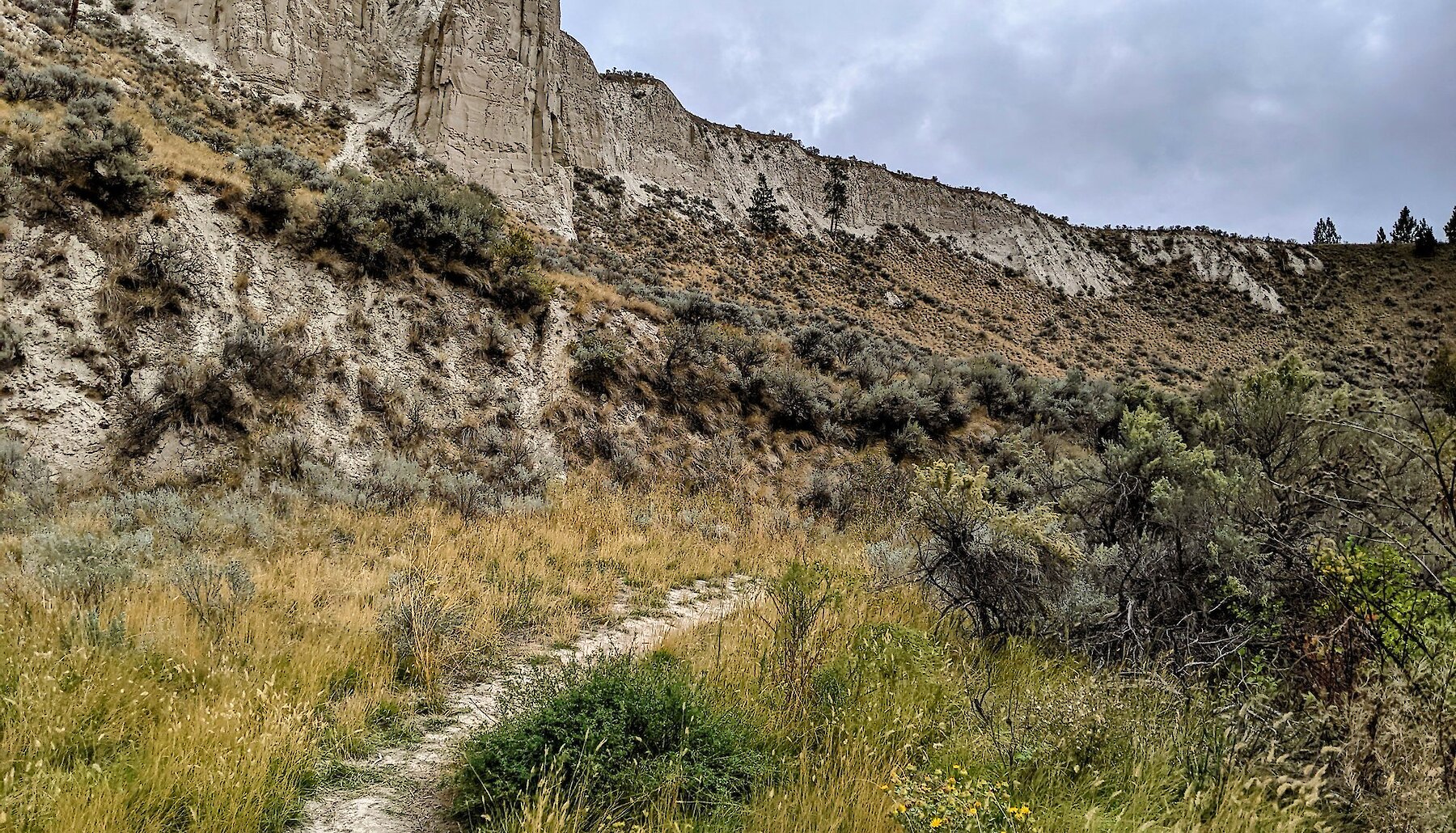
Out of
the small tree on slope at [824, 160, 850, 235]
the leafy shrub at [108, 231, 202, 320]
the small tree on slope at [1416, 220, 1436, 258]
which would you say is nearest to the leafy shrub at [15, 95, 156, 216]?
the leafy shrub at [108, 231, 202, 320]

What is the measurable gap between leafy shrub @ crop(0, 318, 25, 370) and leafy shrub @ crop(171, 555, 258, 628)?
4.81m

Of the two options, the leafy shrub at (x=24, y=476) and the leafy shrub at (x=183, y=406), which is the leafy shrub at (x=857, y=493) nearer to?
the leafy shrub at (x=183, y=406)

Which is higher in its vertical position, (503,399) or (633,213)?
(633,213)

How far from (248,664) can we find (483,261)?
1004cm

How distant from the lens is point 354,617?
4.29 metres

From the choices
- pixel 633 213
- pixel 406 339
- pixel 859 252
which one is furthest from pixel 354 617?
pixel 859 252

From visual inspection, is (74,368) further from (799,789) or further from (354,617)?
(799,789)

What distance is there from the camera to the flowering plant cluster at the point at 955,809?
6.68 ft

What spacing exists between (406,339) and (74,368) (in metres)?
3.97

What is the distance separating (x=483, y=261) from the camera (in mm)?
12016

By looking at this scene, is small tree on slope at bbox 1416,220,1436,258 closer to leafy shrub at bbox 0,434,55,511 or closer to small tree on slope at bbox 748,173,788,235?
small tree on slope at bbox 748,173,788,235

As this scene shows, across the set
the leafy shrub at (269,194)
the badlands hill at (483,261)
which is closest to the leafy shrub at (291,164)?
the badlands hill at (483,261)

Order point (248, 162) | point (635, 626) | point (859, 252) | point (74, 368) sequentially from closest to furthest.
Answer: point (635, 626), point (74, 368), point (248, 162), point (859, 252)

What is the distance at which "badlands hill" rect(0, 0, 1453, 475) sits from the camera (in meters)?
7.82
